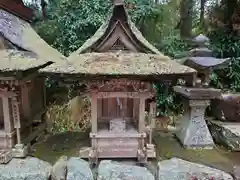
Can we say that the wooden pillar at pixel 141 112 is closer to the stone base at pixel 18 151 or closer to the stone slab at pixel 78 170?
the stone slab at pixel 78 170

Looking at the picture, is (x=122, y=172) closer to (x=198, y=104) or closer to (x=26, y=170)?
(x=26, y=170)

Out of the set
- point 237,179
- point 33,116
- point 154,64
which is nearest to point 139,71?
point 154,64

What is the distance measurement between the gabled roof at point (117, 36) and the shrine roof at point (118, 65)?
0.20 metres

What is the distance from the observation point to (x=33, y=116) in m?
6.96

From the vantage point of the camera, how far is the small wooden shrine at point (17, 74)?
5176 millimetres

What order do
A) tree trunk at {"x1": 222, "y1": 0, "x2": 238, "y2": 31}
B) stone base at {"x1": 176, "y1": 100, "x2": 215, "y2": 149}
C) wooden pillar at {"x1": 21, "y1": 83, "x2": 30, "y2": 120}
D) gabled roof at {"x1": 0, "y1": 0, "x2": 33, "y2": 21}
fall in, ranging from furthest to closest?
1. tree trunk at {"x1": 222, "y1": 0, "x2": 238, "y2": 31}
2. wooden pillar at {"x1": 21, "y1": 83, "x2": 30, "y2": 120}
3. stone base at {"x1": 176, "y1": 100, "x2": 215, "y2": 149}
4. gabled roof at {"x1": 0, "y1": 0, "x2": 33, "y2": 21}

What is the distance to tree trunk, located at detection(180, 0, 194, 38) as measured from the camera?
11.8m

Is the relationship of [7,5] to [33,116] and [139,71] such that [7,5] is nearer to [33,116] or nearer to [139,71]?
[33,116]

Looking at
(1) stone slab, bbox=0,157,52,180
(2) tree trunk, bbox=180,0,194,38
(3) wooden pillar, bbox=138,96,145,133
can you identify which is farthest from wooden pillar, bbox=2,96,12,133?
(2) tree trunk, bbox=180,0,194,38

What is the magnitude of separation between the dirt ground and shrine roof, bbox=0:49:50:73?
93.5 inches

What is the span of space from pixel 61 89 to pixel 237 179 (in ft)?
27.2

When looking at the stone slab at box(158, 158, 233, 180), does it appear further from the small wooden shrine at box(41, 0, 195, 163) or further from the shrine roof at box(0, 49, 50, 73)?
the shrine roof at box(0, 49, 50, 73)

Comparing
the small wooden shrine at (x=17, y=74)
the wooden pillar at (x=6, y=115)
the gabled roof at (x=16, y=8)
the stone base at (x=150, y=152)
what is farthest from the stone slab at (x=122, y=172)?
the gabled roof at (x=16, y=8)

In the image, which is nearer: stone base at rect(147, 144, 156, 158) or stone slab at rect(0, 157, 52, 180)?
stone slab at rect(0, 157, 52, 180)
